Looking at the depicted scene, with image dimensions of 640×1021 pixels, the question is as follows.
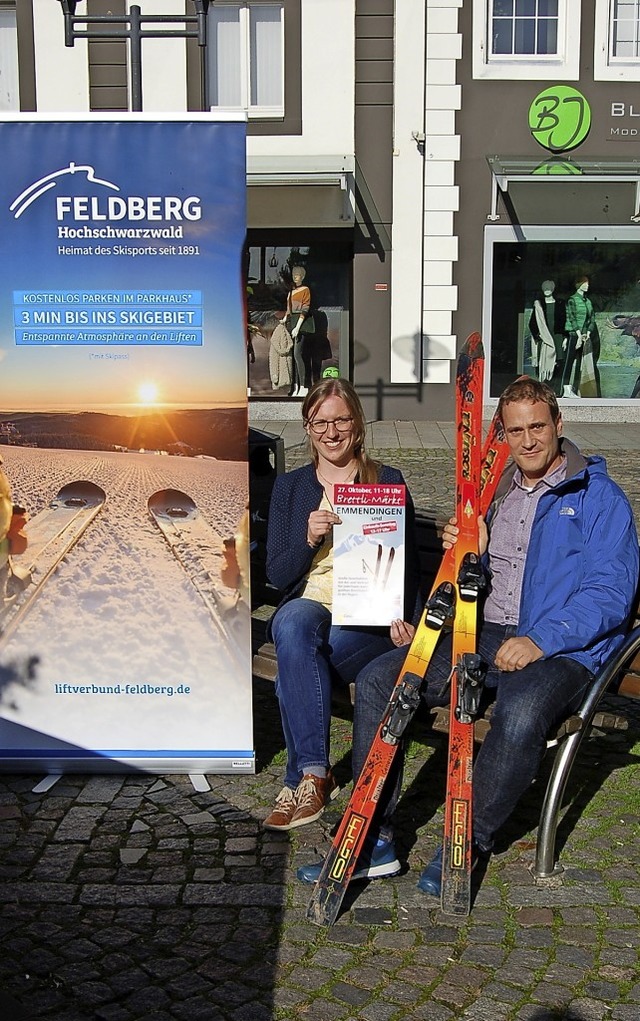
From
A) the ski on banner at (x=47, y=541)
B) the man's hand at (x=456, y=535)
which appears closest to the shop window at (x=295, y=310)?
the ski on banner at (x=47, y=541)

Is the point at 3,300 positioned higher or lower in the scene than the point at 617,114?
lower

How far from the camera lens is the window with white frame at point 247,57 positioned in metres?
15.5

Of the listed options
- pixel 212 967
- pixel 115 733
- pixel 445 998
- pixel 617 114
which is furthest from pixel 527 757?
pixel 617 114

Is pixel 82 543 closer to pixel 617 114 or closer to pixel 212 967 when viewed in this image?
pixel 212 967

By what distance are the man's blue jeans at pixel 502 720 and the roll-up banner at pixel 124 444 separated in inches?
26.1

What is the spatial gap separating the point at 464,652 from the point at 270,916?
974mm

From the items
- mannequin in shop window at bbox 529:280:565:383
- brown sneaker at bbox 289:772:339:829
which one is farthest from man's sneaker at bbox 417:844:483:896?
mannequin in shop window at bbox 529:280:565:383

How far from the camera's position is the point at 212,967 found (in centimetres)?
304

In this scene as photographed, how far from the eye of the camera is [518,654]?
3482mm

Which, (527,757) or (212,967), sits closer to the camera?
(212,967)

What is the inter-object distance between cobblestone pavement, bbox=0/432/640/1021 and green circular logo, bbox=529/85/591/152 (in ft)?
41.2

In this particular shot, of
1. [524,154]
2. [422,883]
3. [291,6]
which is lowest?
[422,883]

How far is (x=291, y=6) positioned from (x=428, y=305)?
4.38 m

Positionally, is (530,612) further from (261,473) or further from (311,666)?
(261,473)
